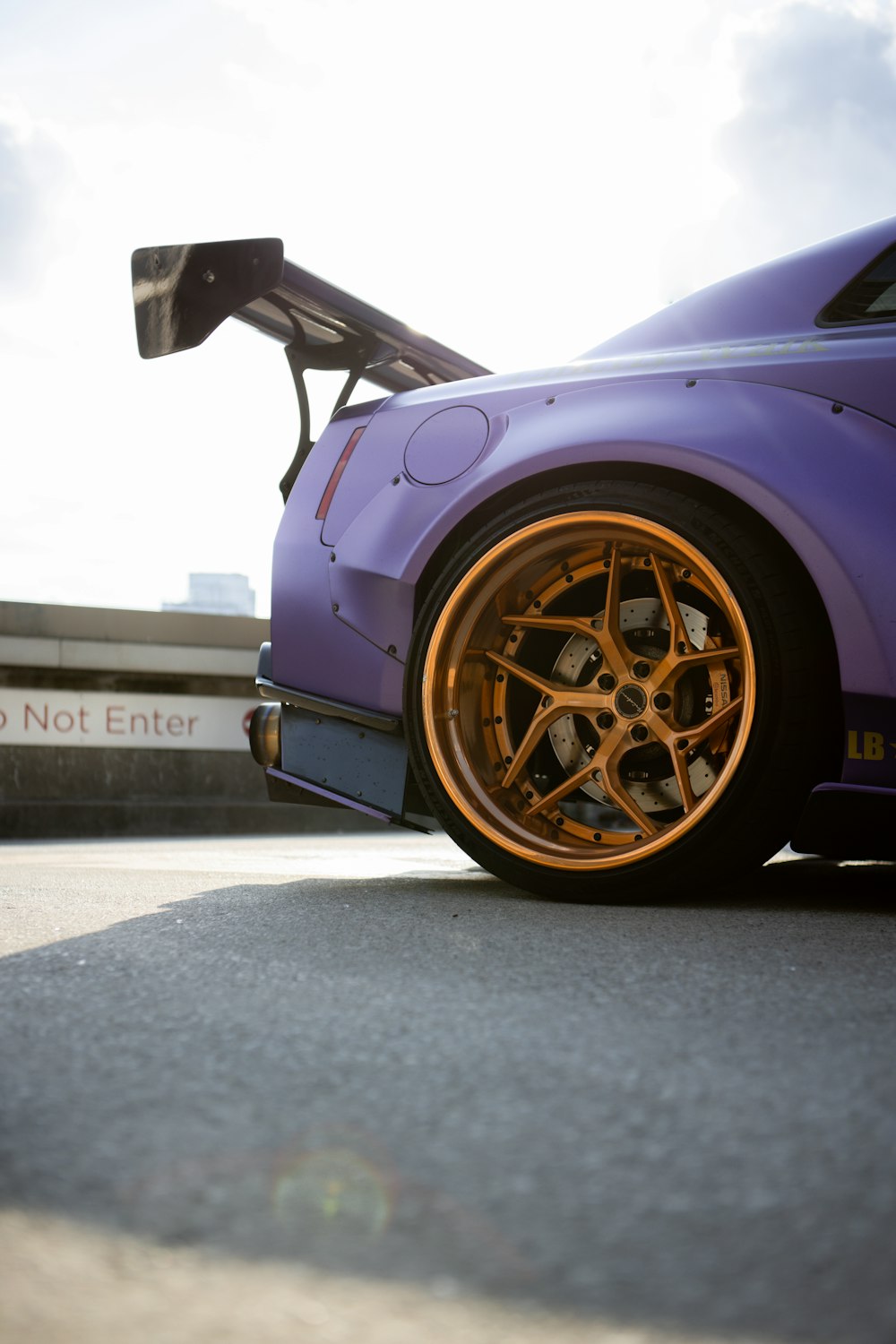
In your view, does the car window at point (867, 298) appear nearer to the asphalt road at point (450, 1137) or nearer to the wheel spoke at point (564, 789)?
the wheel spoke at point (564, 789)

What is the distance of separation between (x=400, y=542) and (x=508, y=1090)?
1791mm

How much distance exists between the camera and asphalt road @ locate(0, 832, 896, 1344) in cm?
79

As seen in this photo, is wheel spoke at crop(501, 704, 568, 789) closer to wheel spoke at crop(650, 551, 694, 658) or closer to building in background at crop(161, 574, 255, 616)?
wheel spoke at crop(650, 551, 694, 658)

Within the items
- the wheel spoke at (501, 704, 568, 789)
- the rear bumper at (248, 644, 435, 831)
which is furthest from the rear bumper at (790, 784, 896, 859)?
the rear bumper at (248, 644, 435, 831)

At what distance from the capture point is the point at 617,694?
8.50 ft

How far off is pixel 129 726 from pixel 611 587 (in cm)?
578

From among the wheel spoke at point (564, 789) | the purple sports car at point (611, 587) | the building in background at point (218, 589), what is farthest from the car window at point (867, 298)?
the building in background at point (218, 589)

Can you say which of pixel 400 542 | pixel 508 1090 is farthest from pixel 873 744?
pixel 508 1090

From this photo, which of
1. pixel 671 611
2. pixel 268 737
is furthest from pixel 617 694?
pixel 268 737

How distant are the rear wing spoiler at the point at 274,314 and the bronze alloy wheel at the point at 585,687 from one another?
0.85 meters

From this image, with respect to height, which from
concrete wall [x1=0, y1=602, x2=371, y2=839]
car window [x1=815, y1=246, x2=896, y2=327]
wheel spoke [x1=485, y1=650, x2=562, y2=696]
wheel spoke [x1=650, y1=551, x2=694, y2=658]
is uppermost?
car window [x1=815, y1=246, x2=896, y2=327]

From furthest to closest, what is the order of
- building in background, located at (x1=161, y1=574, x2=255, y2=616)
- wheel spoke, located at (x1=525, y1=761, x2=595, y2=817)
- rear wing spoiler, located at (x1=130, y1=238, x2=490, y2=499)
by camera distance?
building in background, located at (x1=161, y1=574, x2=255, y2=616) → rear wing spoiler, located at (x1=130, y1=238, x2=490, y2=499) → wheel spoke, located at (x1=525, y1=761, x2=595, y2=817)

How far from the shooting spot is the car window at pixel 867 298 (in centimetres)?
254

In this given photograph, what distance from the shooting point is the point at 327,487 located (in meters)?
3.03
